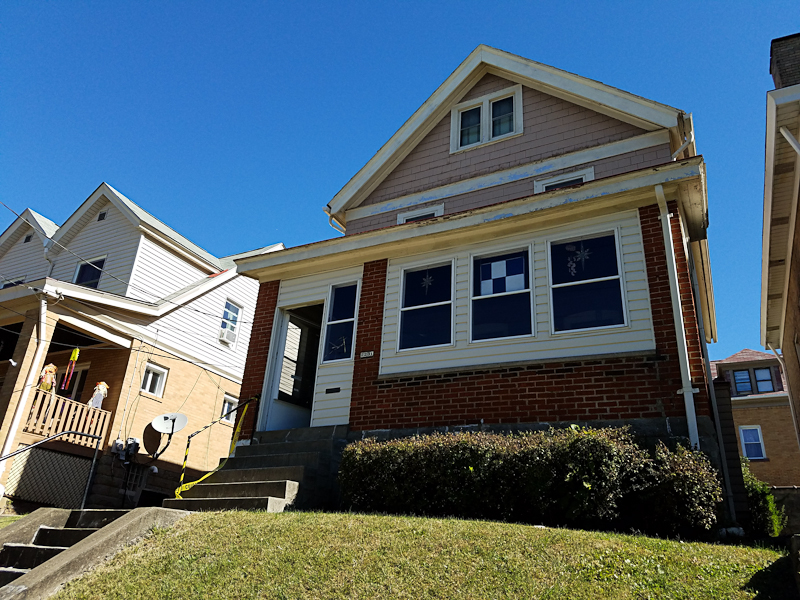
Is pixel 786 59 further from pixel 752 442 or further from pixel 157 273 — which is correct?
pixel 752 442

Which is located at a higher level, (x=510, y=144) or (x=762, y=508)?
(x=510, y=144)

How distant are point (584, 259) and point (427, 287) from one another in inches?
106

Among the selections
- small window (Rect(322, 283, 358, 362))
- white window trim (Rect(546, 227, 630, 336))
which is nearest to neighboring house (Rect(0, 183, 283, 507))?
small window (Rect(322, 283, 358, 362))

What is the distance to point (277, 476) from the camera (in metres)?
9.15

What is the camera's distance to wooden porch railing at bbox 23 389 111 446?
1351 centimetres

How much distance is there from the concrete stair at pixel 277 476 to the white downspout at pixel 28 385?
521 cm

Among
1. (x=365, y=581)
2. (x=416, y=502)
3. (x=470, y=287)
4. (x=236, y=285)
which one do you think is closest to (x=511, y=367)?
(x=470, y=287)

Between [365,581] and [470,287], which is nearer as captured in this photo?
[365,581]

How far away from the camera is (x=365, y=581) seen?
5305 millimetres

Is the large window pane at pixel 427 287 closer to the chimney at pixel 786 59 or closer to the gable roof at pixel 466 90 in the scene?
the gable roof at pixel 466 90

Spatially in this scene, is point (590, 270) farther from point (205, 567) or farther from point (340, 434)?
point (205, 567)

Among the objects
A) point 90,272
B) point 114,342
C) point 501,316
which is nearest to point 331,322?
point 501,316

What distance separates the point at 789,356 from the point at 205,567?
53.7 ft

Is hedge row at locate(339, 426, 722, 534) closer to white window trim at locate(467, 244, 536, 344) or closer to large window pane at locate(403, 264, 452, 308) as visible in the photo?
white window trim at locate(467, 244, 536, 344)
